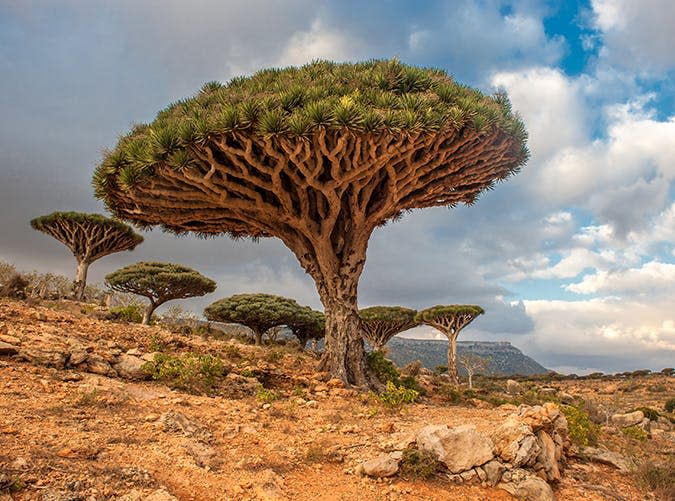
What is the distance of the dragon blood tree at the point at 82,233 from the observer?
28.0 m

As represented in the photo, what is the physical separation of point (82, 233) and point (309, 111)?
25.5 meters

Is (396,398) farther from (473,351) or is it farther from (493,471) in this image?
(473,351)

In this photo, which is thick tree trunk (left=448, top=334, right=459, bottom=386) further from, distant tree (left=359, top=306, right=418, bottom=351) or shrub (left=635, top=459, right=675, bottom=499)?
shrub (left=635, top=459, right=675, bottom=499)

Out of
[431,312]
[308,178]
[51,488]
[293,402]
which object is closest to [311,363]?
[293,402]

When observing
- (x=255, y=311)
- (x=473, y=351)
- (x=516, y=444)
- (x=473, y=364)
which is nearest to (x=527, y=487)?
(x=516, y=444)

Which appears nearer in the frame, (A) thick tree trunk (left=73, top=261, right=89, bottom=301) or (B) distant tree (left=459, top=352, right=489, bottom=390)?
(B) distant tree (left=459, top=352, right=489, bottom=390)

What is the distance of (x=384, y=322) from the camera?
108ft

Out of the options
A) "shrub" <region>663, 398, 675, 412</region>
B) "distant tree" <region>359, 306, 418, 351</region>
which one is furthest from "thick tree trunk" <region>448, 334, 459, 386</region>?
"shrub" <region>663, 398, 675, 412</region>

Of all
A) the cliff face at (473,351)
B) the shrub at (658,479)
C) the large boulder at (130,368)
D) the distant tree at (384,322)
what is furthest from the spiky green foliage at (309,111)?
the cliff face at (473,351)

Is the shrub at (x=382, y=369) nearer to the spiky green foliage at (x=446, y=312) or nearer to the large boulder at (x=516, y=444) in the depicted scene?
the large boulder at (x=516, y=444)

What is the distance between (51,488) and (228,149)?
22.1 feet

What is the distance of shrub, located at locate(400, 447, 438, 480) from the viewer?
4.71 metres

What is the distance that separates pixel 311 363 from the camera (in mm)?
12000

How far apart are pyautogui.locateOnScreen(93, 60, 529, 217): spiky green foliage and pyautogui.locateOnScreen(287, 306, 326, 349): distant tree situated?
22.7 m
